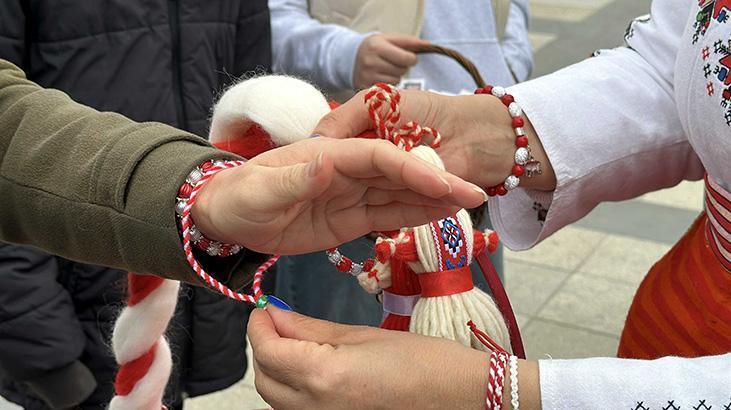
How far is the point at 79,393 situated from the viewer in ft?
6.04

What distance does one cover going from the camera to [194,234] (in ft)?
3.23

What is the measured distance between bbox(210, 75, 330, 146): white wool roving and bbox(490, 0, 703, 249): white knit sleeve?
368 millimetres

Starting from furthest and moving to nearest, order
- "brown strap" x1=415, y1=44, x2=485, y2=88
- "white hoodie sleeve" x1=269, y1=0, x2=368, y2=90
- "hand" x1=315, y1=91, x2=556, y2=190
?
"white hoodie sleeve" x1=269, y1=0, x2=368, y2=90 → "brown strap" x1=415, y1=44, x2=485, y2=88 → "hand" x1=315, y1=91, x2=556, y2=190

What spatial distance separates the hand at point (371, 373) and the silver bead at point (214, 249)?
0.09 meters

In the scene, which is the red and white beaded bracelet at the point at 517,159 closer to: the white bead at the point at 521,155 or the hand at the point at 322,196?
the white bead at the point at 521,155

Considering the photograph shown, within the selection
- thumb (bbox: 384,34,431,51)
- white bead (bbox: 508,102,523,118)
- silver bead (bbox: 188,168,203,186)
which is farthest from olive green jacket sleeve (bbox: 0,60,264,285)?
thumb (bbox: 384,34,431,51)

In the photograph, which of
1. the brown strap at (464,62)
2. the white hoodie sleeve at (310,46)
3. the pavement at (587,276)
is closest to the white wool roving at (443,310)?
the brown strap at (464,62)

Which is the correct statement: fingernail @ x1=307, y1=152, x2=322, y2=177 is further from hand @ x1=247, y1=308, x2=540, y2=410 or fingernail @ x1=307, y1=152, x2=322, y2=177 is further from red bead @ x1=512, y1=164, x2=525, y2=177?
red bead @ x1=512, y1=164, x2=525, y2=177

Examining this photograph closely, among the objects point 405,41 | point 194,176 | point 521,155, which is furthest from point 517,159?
point 405,41

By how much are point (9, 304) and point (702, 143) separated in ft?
4.13

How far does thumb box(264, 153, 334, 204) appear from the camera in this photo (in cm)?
83

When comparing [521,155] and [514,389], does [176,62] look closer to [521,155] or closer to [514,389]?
[521,155]

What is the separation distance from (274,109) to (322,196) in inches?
7.6

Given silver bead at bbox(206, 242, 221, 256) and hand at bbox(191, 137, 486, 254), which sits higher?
hand at bbox(191, 137, 486, 254)
